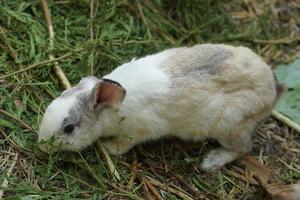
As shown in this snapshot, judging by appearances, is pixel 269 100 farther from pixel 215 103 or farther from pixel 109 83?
pixel 109 83

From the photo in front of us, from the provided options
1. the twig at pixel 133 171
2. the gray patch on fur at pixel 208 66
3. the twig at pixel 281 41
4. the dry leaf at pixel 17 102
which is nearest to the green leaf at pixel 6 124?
the dry leaf at pixel 17 102

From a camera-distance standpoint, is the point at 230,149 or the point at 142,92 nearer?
the point at 142,92

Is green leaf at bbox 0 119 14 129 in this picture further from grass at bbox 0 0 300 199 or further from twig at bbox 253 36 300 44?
twig at bbox 253 36 300 44

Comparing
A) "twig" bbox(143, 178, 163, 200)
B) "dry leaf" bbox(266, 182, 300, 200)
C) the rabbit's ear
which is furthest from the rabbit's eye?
"dry leaf" bbox(266, 182, 300, 200)

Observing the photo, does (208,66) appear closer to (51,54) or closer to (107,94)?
(107,94)

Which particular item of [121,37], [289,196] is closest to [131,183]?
[289,196]

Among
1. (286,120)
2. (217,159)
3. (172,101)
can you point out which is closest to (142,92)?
(172,101)

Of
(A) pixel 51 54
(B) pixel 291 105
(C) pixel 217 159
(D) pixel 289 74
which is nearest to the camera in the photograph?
(C) pixel 217 159
